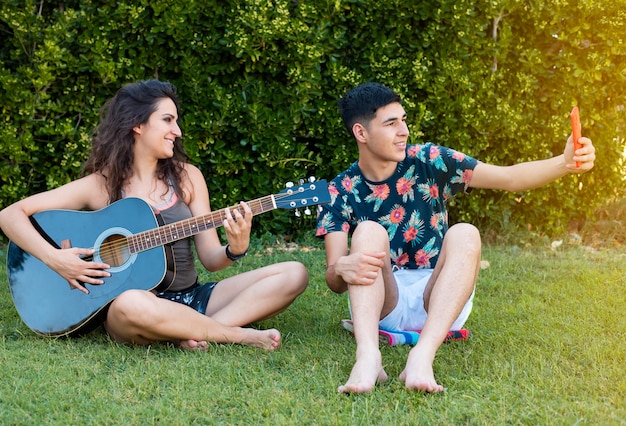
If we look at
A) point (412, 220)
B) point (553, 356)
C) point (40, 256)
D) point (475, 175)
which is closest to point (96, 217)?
point (40, 256)

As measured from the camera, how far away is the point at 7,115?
17.7 feet

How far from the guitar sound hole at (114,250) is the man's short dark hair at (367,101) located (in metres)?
1.18

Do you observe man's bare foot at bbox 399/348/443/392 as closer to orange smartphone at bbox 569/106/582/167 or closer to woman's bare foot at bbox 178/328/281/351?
woman's bare foot at bbox 178/328/281/351

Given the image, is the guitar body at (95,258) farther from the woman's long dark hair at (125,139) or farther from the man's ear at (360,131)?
the man's ear at (360,131)

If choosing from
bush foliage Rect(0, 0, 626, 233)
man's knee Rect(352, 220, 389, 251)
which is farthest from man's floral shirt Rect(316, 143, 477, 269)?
bush foliage Rect(0, 0, 626, 233)

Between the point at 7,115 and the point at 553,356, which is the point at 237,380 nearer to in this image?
the point at 553,356

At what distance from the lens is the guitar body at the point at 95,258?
3.45 meters

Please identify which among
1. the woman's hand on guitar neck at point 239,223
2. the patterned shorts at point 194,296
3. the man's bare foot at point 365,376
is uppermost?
the woman's hand on guitar neck at point 239,223

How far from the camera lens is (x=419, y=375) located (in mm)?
2752

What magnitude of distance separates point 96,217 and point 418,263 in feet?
4.91

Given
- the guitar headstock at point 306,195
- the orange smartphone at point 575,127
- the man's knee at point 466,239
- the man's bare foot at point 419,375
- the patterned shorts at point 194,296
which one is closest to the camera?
the man's bare foot at point 419,375

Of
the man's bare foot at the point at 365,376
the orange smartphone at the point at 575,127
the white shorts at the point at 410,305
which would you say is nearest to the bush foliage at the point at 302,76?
the white shorts at the point at 410,305

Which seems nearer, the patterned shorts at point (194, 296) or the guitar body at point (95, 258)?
the guitar body at point (95, 258)

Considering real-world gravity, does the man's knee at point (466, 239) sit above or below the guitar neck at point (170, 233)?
above
